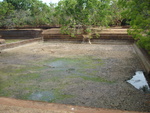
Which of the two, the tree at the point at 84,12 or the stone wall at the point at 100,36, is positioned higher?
the tree at the point at 84,12

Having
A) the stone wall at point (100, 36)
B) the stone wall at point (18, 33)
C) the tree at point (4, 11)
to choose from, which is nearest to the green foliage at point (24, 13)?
the tree at point (4, 11)

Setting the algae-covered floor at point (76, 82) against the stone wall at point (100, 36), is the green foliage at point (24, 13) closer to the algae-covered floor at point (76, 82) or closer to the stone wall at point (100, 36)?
the stone wall at point (100, 36)

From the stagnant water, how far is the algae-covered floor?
18 centimetres

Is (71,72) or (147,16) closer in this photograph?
(147,16)

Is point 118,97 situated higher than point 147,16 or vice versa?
point 147,16

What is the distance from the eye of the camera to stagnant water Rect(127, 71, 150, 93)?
441 centimetres

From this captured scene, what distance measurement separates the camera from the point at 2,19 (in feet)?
58.6

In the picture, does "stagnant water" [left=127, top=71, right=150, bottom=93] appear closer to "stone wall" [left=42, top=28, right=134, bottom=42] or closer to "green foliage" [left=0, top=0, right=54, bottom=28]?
"stone wall" [left=42, top=28, right=134, bottom=42]

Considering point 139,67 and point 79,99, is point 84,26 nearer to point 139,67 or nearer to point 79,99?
point 139,67

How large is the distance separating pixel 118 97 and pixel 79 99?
0.95 meters

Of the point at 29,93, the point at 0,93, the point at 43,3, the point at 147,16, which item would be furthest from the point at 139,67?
the point at 43,3

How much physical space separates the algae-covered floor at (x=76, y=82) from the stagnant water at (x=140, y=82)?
184mm

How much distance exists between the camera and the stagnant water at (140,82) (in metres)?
4.41

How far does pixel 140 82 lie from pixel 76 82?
1.99 metres
